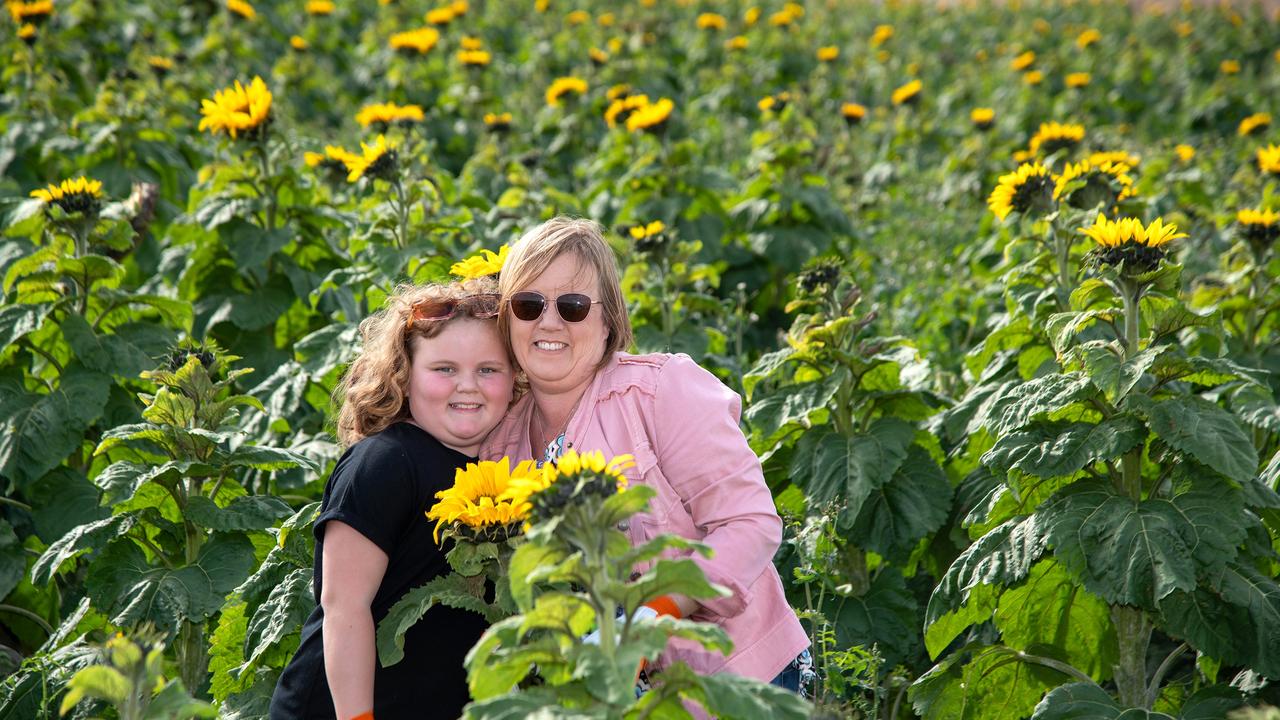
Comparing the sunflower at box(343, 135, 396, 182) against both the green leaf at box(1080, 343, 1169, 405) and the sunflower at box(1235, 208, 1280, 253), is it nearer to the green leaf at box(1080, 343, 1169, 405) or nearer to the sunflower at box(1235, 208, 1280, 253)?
the green leaf at box(1080, 343, 1169, 405)

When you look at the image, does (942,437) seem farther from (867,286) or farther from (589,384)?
(867,286)

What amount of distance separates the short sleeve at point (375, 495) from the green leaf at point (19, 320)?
1962 mm

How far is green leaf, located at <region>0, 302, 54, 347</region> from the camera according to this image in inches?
160

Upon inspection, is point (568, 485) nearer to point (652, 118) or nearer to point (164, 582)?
point (164, 582)

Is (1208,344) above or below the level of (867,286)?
above

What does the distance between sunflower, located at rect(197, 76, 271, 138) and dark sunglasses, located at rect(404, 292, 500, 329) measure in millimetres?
2355

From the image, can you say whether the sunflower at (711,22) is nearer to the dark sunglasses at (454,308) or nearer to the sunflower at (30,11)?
the sunflower at (30,11)

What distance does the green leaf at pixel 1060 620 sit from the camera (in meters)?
3.25

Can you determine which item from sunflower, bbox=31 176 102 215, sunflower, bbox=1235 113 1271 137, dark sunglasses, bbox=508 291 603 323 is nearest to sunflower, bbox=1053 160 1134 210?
dark sunglasses, bbox=508 291 603 323

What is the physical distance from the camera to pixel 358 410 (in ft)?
9.61

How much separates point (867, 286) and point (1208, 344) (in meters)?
2.52

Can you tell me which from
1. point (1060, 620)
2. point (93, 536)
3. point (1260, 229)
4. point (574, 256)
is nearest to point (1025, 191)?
point (1260, 229)

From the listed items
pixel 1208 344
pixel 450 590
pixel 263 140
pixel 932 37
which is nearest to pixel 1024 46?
pixel 932 37

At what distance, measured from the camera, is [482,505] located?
2254 millimetres
